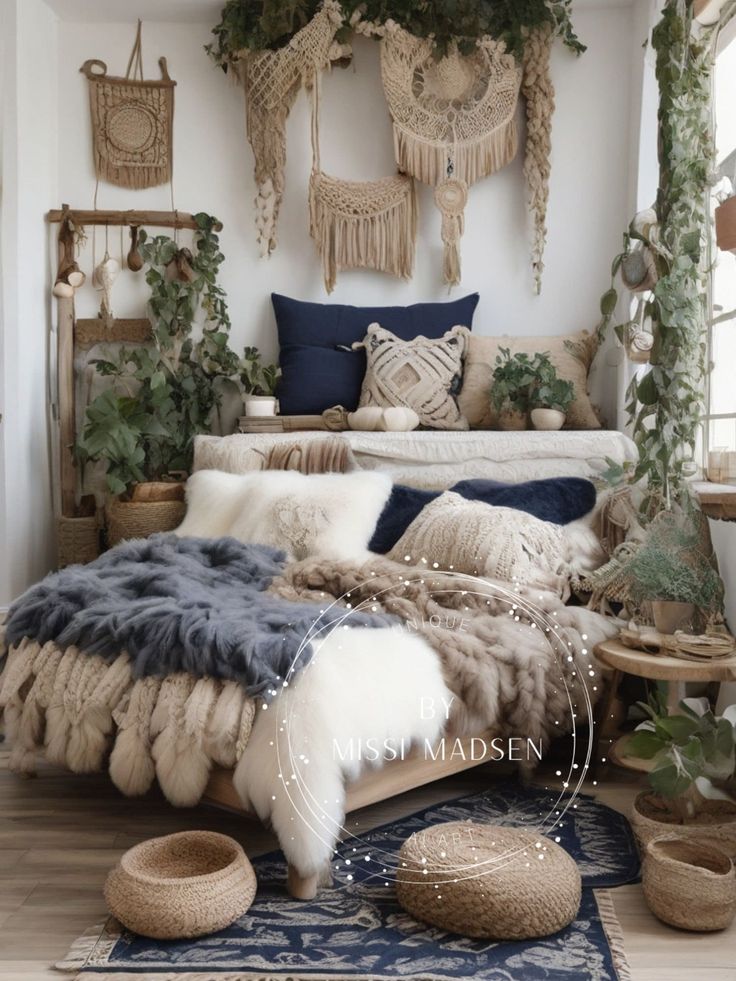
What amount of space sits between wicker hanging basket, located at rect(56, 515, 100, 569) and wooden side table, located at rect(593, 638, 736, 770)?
2.39 m

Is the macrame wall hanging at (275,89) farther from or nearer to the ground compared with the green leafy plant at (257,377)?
farther from the ground

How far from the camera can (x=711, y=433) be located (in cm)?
306

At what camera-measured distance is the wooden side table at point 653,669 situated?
211cm

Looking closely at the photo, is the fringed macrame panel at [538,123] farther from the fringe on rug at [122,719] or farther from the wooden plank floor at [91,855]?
the fringe on rug at [122,719]

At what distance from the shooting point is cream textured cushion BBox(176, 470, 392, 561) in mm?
2729

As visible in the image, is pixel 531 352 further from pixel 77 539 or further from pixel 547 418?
pixel 77 539

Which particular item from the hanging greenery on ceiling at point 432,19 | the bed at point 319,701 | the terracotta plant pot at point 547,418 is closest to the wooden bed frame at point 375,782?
the bed at point 319,701

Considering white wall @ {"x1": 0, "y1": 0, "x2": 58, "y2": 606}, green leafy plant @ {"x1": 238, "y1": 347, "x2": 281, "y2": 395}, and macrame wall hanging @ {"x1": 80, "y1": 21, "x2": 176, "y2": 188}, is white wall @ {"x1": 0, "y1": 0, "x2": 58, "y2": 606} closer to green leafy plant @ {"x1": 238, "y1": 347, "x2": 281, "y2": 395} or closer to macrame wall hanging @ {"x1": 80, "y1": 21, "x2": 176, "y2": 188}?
macrame wall hanging @ {"x1": 80, "y1": 21, "x2": 176, "y2": 188}

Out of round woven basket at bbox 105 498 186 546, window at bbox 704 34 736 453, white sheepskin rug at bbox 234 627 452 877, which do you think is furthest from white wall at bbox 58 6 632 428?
white sheepskin rug at bbox 234 627 452 877

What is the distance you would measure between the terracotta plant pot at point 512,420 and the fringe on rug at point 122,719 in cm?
206

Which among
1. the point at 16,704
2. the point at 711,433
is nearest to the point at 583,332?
the point at 711,433

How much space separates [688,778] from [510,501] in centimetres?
110

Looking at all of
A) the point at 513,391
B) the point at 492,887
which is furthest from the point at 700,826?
the point at 513,391

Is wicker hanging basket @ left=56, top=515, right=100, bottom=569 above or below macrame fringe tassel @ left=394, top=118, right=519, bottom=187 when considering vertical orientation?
below
